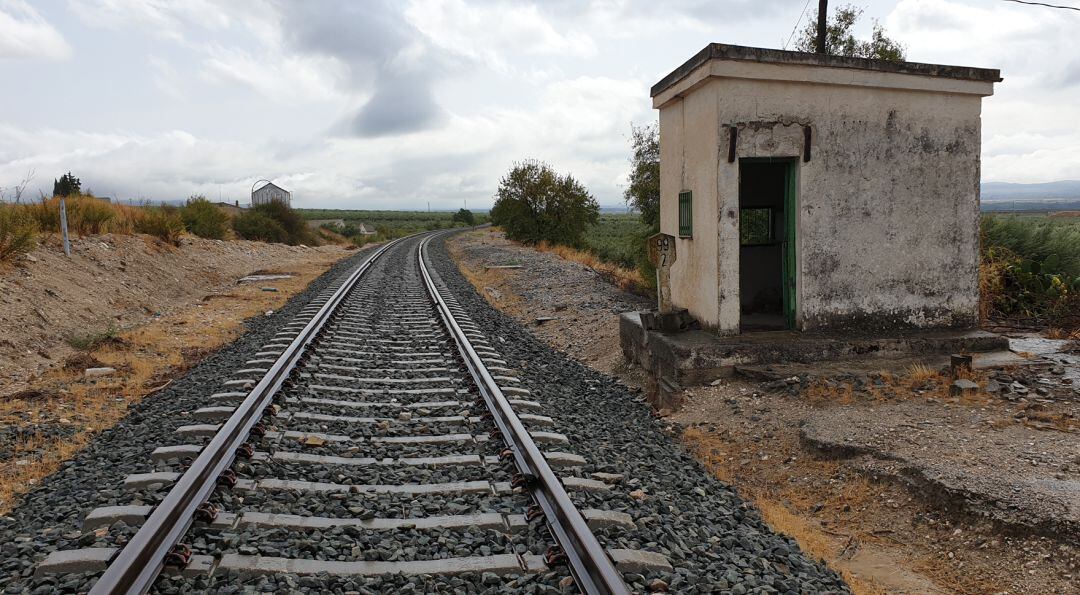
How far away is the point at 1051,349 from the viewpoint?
8.27 m

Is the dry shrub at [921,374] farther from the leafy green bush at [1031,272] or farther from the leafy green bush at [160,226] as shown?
the leafy green bush at [160,226]

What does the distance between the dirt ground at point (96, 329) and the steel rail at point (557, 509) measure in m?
3.23

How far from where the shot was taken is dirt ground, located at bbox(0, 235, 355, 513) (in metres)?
6.09

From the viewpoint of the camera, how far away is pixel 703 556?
12.6ft

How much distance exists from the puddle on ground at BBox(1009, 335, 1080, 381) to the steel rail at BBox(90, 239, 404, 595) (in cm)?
738

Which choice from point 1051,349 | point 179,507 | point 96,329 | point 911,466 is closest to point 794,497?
point 911,466

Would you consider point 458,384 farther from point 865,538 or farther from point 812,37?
point 812,37

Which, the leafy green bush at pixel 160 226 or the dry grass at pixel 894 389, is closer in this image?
the dry grass at pixel 894 389

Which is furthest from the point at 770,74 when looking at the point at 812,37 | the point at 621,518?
the point at 812,37

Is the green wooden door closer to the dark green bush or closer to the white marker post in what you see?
the white marker post

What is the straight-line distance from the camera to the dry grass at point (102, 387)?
210 inches

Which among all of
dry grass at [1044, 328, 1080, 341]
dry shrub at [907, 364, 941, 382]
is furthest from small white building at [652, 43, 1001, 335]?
dry grass at [1044, 328, 1080, 341]

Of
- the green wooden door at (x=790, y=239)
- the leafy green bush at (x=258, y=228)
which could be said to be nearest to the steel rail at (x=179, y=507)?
the green wooden door at (x=790, y=239)

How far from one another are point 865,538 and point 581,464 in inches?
73.4
